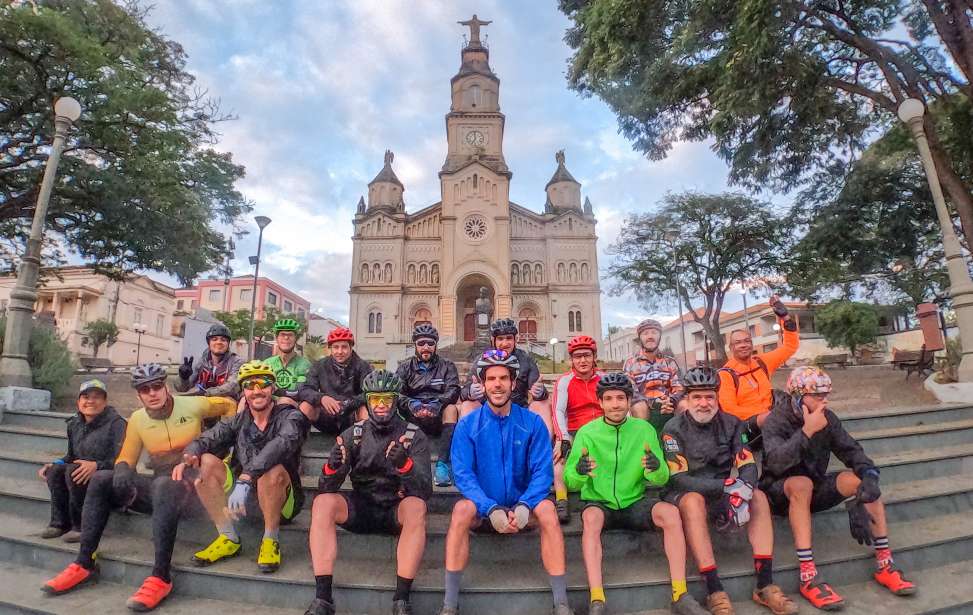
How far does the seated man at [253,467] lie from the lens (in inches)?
132

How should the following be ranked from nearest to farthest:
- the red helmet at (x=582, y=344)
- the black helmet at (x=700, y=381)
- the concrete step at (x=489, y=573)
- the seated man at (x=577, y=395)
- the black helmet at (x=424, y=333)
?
the concrete step at (x=489, y=573) < the black helmet at (x=700, y=381) < the seated man at (x=577, y=395) < the red helmet at (x=582, y=344) < the black helmet at (x=424, y=333)

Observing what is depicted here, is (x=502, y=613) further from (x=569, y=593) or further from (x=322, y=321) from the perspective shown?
(x=322, y=321)

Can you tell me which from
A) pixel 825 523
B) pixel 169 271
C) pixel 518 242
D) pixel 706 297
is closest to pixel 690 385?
pixel 825 523

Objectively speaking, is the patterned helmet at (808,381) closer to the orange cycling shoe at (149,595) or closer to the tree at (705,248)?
the orange cycling shoe at (149,595)

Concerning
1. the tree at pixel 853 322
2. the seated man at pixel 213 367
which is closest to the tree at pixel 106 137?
the seated man at pixel 213 367

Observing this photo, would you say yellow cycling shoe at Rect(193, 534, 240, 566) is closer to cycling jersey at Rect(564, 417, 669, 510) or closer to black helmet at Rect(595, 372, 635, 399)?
cycling jersey at Rect(564, 417, 669, 510)

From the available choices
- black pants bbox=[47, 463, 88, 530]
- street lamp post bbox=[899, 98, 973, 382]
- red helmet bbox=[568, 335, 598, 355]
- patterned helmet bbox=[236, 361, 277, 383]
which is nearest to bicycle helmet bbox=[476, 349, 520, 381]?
red helmet bbox=[568, 335, 598, 355]

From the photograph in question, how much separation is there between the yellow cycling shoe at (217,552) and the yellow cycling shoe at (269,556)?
0.29 metres

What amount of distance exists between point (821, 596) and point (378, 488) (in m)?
2.94

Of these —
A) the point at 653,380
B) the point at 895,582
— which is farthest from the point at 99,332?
the point at 895,582

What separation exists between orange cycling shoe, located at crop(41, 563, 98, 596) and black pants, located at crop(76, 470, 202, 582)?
0.04 metres

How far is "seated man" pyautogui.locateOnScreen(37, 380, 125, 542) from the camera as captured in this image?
12.4 ft

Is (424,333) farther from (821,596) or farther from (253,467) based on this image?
(821,596)

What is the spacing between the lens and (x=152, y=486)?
3.50 m
